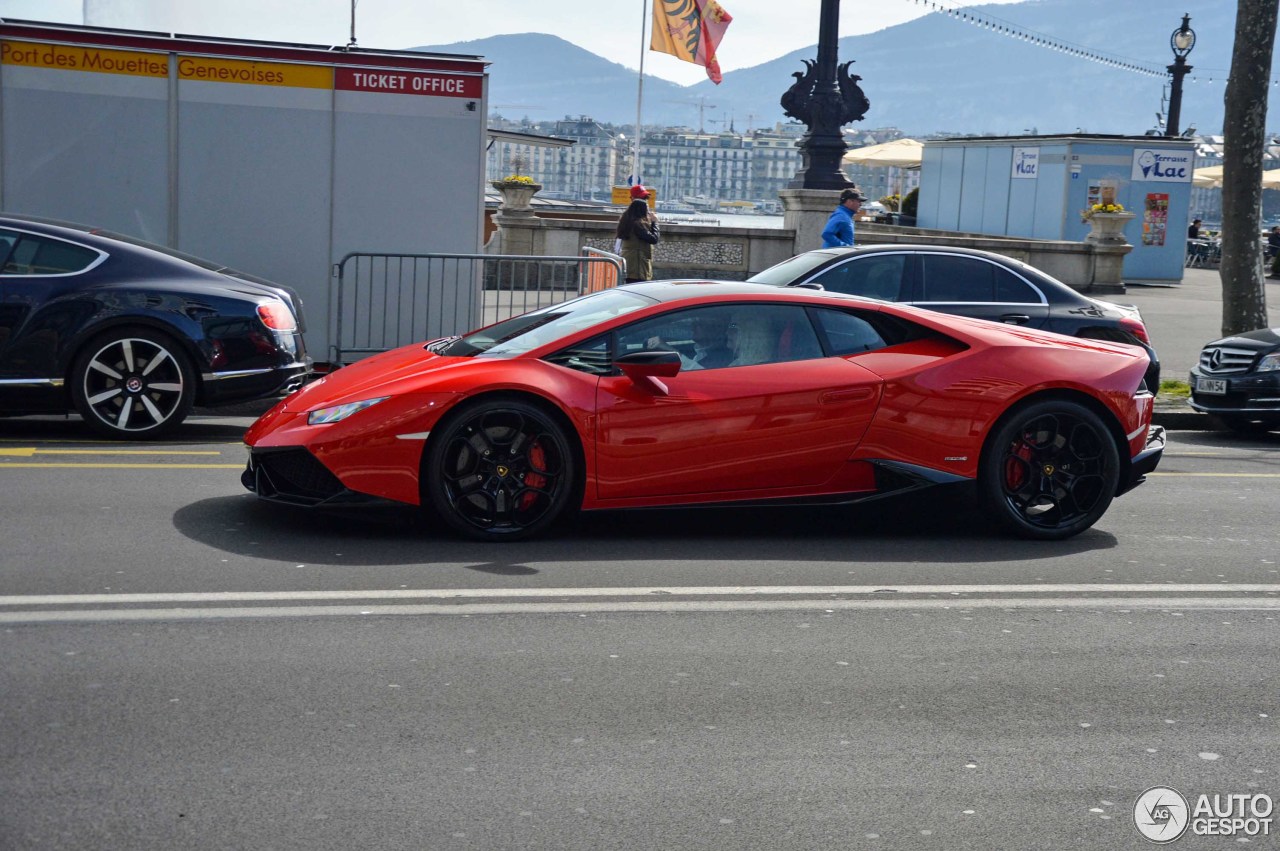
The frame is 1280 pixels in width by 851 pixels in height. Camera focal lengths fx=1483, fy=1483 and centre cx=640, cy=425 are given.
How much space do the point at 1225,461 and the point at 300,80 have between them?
8299mm

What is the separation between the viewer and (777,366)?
7.25 metres

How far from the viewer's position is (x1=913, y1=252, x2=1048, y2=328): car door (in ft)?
40.7

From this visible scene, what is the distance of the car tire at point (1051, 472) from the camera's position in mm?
7445

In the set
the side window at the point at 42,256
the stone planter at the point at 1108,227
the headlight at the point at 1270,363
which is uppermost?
the stone planter at the point at 1108,227

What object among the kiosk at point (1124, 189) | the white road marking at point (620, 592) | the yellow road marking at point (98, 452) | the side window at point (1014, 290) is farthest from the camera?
the kiosk at point (1124, 189)

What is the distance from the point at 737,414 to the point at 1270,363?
23.9 feet

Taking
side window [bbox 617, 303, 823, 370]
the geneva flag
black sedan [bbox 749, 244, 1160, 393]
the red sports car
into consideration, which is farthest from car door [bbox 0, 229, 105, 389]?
the geneva flag

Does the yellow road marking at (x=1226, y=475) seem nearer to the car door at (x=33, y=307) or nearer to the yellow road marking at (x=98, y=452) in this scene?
the yellow road marking at (x=98, y=452)

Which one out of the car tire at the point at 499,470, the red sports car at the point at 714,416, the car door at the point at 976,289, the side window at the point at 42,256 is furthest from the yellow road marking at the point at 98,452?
the car door at the point at 976,289

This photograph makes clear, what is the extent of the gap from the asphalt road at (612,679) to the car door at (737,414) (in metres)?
0.36

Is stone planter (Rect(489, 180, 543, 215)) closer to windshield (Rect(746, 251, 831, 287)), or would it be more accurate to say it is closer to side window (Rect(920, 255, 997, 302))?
windshield (Rect(746, 251, 831, 287))

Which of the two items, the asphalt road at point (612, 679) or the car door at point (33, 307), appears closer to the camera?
the asphalt road at point (612, 679)

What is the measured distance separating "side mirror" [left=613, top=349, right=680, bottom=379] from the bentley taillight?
376 centimetres

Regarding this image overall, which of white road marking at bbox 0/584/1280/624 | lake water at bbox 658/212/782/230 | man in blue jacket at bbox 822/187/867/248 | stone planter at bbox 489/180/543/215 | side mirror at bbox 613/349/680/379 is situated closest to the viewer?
white road marking at bbox 0/584/1280/624
